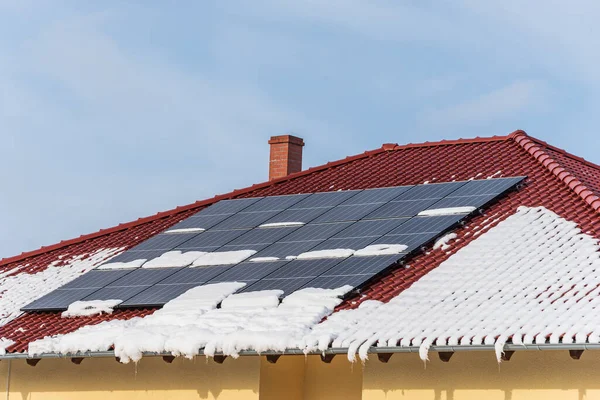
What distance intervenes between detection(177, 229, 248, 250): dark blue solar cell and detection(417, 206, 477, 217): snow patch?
3361 mm

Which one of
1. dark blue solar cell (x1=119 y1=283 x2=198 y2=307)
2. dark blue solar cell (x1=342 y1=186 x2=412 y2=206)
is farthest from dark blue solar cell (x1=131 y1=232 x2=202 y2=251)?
dark blue solar cell (x1=342 y1=186 x2=412 y2=206)

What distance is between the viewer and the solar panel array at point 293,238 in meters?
17.0

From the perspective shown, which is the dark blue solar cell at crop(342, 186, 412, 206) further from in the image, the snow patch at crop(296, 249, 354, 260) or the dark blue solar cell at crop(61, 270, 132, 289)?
the dark blue solar cell at crop(61, 270, 132, 289)

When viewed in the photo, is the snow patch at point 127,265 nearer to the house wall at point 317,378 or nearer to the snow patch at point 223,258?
the snow patch at point 223,258

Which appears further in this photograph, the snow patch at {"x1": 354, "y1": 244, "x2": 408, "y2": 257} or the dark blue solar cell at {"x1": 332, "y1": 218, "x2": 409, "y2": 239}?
the dark blue solar cell at {"x1": 332, "y1": 218, "x2": 409, "y2": 239}

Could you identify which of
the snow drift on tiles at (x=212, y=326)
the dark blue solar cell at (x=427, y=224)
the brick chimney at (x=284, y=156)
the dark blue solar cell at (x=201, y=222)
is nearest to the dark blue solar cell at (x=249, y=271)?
the snow drift on tiles at (x=212, y=326)

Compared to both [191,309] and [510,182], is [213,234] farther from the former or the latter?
[510,182]

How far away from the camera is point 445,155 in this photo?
75.5 feet

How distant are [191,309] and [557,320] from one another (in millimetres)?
5597

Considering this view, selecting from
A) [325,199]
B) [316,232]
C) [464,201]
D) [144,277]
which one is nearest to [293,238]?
[316,232]

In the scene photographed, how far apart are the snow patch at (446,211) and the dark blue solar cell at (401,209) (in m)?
0.20

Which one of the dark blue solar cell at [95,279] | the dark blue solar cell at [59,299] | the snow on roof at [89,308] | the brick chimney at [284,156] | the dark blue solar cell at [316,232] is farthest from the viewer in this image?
the brick chimney at [284,156]

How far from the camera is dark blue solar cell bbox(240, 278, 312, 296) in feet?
53.7

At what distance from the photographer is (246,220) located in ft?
67.9
